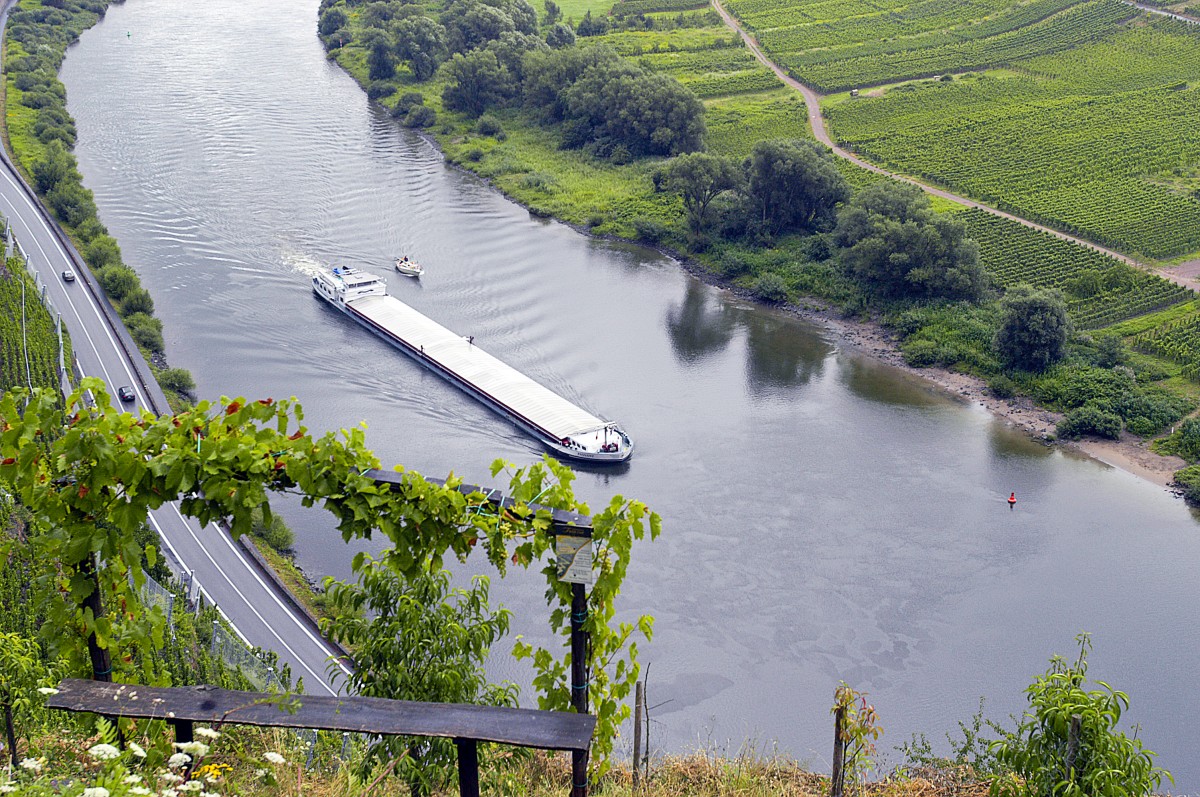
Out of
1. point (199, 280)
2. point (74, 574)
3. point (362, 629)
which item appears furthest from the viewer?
point (199, 280)

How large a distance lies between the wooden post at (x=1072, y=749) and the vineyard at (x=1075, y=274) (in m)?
41.2

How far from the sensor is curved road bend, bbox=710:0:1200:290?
5442 cm

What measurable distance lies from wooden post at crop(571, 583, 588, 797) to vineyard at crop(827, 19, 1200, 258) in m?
52.0

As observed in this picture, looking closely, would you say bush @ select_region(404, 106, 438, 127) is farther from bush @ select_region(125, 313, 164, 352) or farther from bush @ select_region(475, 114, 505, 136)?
bush @ select_region(125, 313, 164, 352)

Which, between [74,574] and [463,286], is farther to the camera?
[463,286]

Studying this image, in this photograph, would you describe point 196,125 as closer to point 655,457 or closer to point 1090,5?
point 655,457

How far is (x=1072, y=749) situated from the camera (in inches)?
440

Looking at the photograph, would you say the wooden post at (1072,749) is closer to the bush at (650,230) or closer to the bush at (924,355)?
the bush at (924,355)

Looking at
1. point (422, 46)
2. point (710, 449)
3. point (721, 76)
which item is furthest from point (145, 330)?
point (721, 76)

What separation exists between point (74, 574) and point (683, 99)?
6118 cm

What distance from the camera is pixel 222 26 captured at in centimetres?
9844

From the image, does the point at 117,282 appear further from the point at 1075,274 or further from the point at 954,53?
the point at 954,53

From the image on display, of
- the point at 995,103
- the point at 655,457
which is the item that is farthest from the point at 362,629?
the point at 995,103

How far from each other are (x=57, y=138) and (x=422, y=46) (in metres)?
26.4
